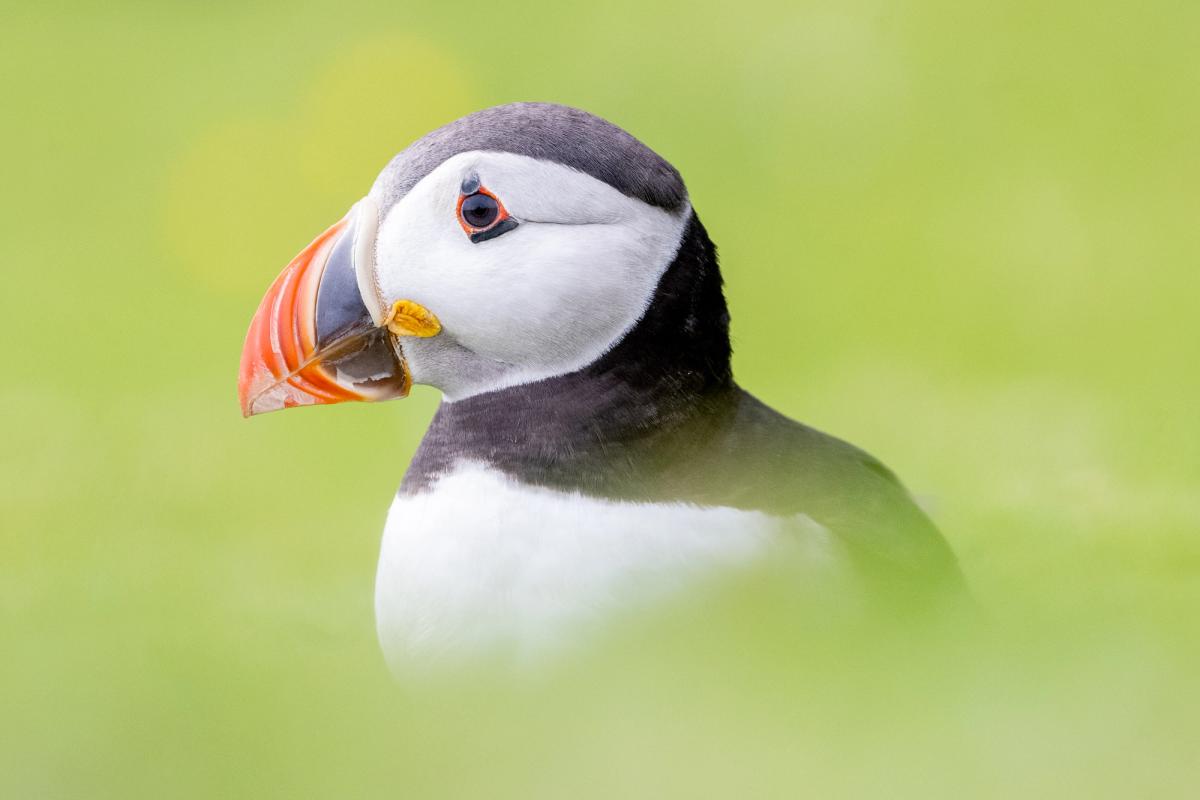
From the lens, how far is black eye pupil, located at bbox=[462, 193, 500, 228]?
2.31 metres

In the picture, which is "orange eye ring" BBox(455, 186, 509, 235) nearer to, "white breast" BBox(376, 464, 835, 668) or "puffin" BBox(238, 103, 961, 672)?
"puffin" BBox(238, 103, 961, 672)

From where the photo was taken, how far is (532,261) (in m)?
2.31

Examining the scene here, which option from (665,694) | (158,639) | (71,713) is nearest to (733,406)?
(665,694)

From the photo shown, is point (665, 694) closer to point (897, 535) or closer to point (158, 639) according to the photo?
point (158, 639)

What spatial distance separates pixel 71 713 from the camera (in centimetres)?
144

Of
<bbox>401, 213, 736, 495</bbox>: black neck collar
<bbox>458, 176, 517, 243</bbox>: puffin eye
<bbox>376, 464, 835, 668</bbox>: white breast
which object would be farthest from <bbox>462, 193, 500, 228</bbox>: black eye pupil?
<bbox>376, 464, 835, 668</bbox>: white breast

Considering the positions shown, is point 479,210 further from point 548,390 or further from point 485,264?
point 548,390

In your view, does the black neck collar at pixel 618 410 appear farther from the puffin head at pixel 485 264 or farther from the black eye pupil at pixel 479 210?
the black eye pupil at pixel 479 210

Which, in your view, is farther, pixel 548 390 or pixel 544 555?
pixel 548 390

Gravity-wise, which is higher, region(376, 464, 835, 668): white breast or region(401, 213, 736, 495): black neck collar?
region(401, 213, 736, 495): black neck collar

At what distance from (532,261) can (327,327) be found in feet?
1.17

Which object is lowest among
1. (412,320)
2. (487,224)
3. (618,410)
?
(618,410)

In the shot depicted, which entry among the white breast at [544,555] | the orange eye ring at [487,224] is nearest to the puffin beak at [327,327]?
the orange eye ring at [487,224]

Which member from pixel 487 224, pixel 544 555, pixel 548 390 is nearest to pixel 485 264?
pixel 487 224
